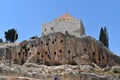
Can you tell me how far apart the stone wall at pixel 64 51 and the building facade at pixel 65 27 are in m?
9.19

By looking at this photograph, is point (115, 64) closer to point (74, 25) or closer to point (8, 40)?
point (74, 25)

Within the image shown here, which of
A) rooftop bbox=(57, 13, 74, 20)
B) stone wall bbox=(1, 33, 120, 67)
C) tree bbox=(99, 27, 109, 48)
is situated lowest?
stone wall bbox=(1, 33, 120, 67)

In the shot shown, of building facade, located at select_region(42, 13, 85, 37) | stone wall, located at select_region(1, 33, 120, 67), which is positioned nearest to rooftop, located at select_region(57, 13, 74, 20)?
building facade, located at select_region(42, 13, 85, 37)

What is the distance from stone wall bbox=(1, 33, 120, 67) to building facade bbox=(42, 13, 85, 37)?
919 cm

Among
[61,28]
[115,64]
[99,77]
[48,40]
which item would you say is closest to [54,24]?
[61,28]

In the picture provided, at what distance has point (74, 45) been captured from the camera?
48000 millimetres

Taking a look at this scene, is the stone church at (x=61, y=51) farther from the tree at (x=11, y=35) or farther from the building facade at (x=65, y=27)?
the tree at (x=11, y=35)

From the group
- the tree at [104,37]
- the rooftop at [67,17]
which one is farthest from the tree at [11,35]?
the tree at [104,37]

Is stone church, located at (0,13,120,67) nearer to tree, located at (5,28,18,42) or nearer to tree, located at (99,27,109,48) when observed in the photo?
tree, located at (99,27,109,48)

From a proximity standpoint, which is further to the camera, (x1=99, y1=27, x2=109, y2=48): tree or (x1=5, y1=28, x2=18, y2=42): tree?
(x1=5, y1=28, x2=18, y2=42): tree

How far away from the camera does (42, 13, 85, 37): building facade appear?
57.8 metres

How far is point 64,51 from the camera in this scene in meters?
47.7

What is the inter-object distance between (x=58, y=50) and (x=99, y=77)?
14.3m

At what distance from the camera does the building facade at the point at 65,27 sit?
5778 cm
